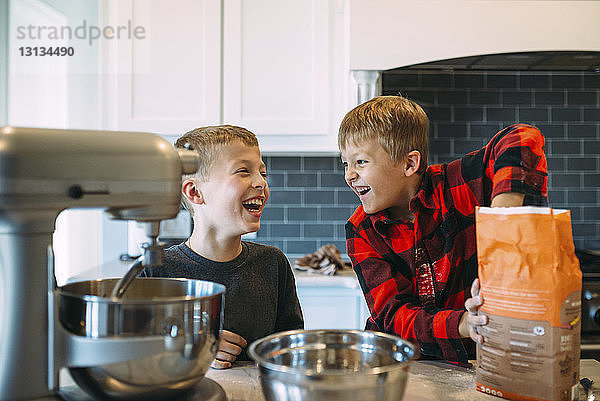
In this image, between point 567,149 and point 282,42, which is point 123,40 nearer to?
point 282,42

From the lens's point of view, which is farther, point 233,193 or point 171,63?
point 171,63

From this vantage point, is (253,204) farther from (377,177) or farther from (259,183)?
(377,177)

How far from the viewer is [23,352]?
649mm

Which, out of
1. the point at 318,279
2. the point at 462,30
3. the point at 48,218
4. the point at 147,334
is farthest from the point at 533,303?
the point at 462,30

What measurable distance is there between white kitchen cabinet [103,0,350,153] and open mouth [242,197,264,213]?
3.64 ft

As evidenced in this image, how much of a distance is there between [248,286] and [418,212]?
0.41 meters

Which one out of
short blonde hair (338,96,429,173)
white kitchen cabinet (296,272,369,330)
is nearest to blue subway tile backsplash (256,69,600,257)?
white kitchen cabinet (296,272,369,330)

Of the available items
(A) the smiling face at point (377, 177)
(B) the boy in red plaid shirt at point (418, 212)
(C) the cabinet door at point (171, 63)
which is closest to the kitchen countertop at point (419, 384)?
(B) the boy in red plaid shirt at point (418, 212)

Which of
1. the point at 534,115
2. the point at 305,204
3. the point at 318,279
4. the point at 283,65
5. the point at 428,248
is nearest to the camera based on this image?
the point at 428,248

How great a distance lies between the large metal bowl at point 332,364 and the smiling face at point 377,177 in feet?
1.95

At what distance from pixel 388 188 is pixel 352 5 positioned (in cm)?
115

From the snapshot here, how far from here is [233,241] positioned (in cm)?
135

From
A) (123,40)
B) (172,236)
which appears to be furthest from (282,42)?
(172,236)

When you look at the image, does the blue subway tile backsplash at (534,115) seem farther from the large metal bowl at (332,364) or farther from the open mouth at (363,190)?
the large metal bowl at (332,364)
